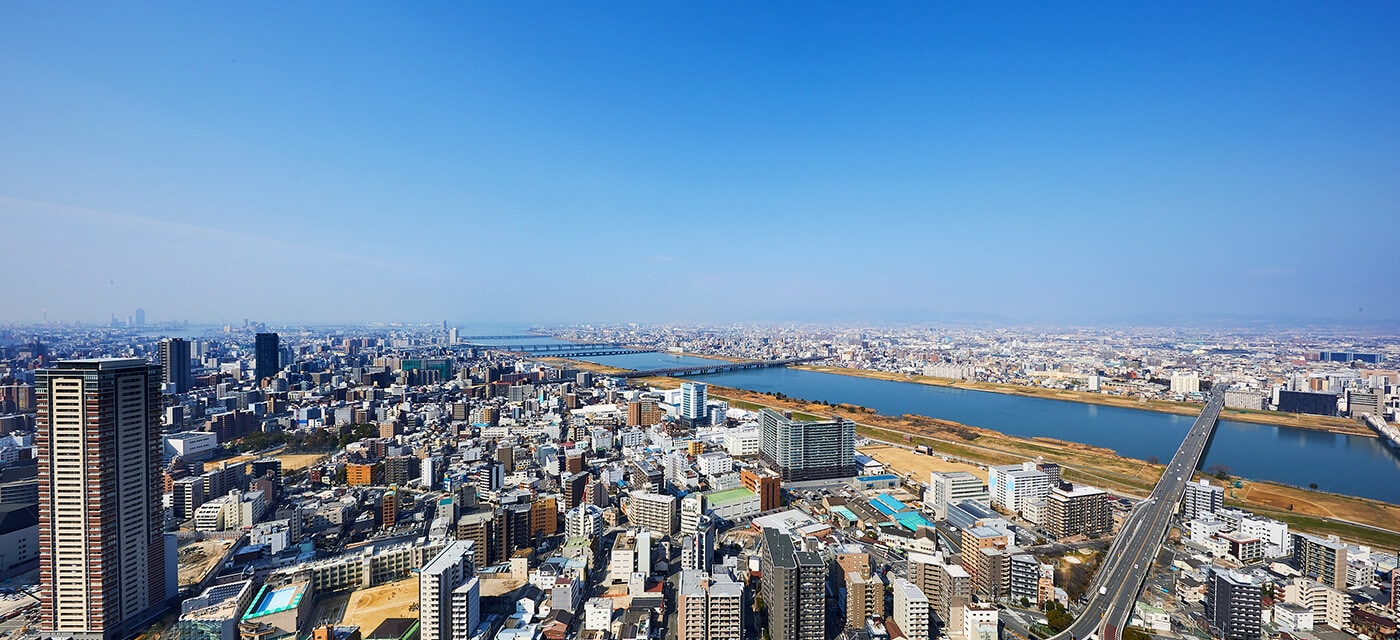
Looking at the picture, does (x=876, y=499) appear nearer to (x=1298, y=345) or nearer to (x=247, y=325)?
(x=1298, y=345)

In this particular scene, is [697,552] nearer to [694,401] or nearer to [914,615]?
[914,615]

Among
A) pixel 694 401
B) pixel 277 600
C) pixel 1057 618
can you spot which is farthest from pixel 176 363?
pixel 1057 618

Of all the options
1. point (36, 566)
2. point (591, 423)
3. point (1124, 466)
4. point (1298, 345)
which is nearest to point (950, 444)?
point (1124, 466)

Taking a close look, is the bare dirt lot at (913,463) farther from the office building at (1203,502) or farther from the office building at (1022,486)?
the office building at (1203,502)

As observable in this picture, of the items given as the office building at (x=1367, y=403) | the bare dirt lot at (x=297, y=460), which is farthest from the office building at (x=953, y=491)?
the office building at (x=1367, y=403)

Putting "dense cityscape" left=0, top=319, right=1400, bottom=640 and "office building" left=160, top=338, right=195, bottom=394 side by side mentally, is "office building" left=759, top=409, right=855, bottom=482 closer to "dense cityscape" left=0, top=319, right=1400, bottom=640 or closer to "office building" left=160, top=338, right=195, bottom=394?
"dense cityscape" left=0, top=319, right=1400, bottom=640
